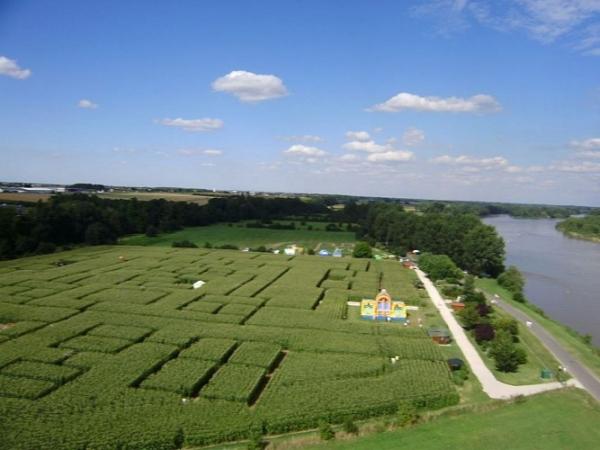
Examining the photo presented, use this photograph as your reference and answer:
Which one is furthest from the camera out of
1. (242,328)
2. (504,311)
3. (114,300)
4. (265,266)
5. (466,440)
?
(265,266)

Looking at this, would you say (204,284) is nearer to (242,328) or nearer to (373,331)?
(242,328)

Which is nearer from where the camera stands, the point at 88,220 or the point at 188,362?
the point at 188,362

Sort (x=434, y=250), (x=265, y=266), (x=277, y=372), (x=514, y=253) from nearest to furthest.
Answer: (x=277, y=372) → (x=265, y=266) → (x=434, y=250) → (x=514, y=253)

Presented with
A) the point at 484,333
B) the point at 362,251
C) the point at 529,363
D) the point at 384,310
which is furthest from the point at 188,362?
the point at 362,251

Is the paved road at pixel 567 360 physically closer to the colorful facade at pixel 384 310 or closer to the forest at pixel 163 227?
the colorful facade at pixel 384 310

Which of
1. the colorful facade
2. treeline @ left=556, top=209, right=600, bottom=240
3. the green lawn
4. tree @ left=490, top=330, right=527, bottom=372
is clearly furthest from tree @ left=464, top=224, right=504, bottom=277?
treeline @ left=556, top=209, right=600, bottom=240

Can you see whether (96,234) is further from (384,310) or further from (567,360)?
(567,360)

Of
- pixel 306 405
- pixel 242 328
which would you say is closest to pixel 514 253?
pixel 242 328
